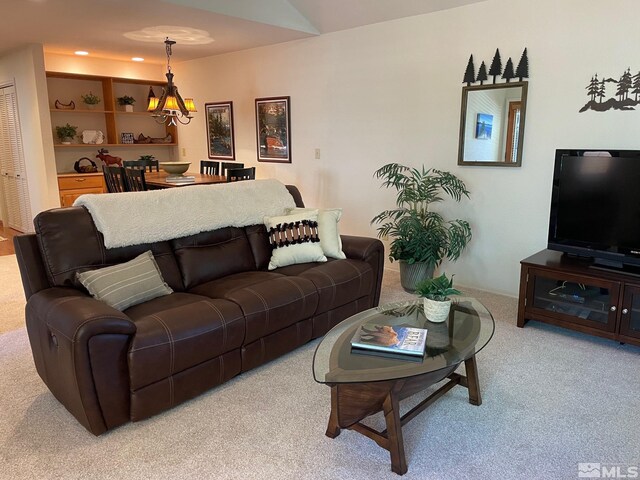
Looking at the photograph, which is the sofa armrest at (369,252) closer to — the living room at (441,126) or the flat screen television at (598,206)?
the living room at (441,126)

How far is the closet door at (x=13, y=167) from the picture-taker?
5.95m

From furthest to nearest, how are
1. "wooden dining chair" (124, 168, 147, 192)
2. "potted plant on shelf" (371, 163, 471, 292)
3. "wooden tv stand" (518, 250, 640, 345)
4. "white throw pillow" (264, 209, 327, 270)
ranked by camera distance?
"wooden dining chair" (124, 168, 147, 192), "potted plant on shelf" (371, 163, 471, 292), "white throw pillow" (264, 209, 327, 270), "wooden tv stand" (518, 250, 640, 345)

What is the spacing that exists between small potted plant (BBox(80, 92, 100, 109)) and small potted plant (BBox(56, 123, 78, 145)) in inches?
15.4

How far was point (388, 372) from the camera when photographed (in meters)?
1.83

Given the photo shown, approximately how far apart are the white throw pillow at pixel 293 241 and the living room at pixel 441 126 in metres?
0.93

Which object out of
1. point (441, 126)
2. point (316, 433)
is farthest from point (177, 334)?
point (441, 126)

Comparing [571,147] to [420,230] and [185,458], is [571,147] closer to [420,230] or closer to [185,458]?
[420,230]

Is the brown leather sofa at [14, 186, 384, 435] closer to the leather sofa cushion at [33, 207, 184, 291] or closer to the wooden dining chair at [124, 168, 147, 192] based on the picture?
the leather sofa cushion at [33, 207, 184, 291]

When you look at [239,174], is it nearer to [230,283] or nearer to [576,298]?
[230,283]

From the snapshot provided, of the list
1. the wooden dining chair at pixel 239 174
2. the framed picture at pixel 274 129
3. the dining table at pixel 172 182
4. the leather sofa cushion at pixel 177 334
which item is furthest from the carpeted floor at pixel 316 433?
the framed picture at pixel 274 129

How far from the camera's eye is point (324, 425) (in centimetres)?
221

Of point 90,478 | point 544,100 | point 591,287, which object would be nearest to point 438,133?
point 544,100

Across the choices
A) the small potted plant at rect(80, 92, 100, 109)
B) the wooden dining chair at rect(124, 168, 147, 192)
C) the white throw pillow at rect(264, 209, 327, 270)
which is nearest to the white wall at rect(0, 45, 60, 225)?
the small potted plant at rect(80, 92, 100, 109)

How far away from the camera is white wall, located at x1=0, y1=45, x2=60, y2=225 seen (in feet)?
17.5
